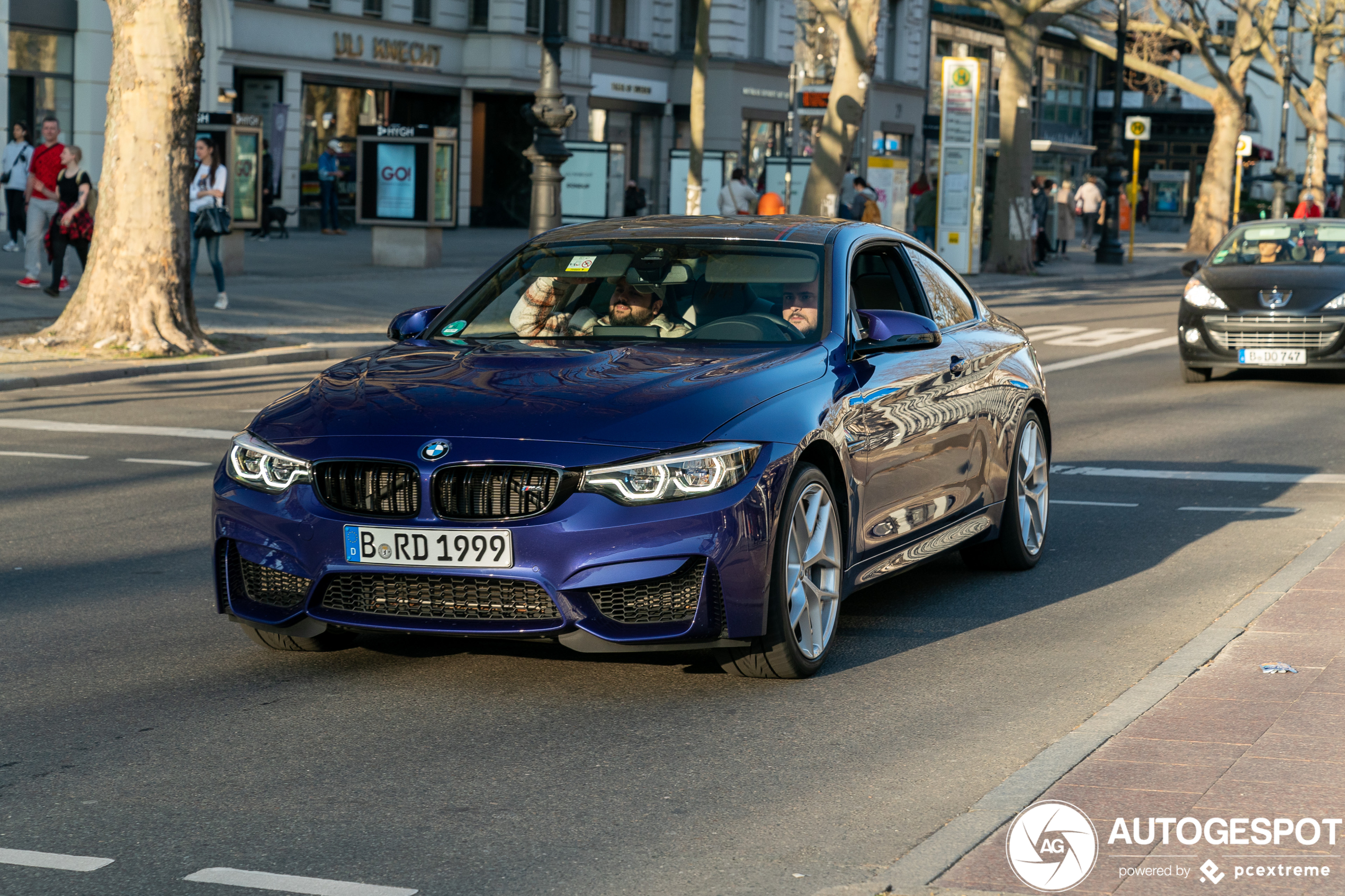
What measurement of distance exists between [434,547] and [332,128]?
37213mm

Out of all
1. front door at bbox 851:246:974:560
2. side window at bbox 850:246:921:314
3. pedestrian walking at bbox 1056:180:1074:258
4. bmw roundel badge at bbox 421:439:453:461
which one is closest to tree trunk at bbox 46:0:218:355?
side window at bbox 850:246:921:314

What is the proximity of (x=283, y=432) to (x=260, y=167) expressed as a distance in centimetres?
2157

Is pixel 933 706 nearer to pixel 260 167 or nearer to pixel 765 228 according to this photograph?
pixel 765 228

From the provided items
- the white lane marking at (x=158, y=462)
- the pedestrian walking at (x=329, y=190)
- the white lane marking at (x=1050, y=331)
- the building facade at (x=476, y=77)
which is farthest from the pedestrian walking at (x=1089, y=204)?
the white lane marking at (x=158, y=462)

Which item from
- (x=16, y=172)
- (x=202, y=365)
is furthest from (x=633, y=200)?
(x=202, y=365)

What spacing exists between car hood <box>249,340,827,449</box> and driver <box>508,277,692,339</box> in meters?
0.21

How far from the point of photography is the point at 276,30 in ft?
128

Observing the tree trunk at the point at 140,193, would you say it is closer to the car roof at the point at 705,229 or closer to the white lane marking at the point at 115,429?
the white lane marking at the point at 115,429

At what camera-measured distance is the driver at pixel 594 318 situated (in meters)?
6.77

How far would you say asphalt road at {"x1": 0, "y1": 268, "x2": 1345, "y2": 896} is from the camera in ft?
14.4

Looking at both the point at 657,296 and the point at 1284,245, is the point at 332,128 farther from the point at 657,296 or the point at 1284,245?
the point at 657,296

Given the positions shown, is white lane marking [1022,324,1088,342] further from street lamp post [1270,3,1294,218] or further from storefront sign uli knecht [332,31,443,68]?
street lamp post [1270,3,1294,218]

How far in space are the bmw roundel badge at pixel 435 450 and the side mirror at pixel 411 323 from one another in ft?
5.26

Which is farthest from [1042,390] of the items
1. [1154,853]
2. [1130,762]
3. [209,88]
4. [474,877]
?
[209,88]
